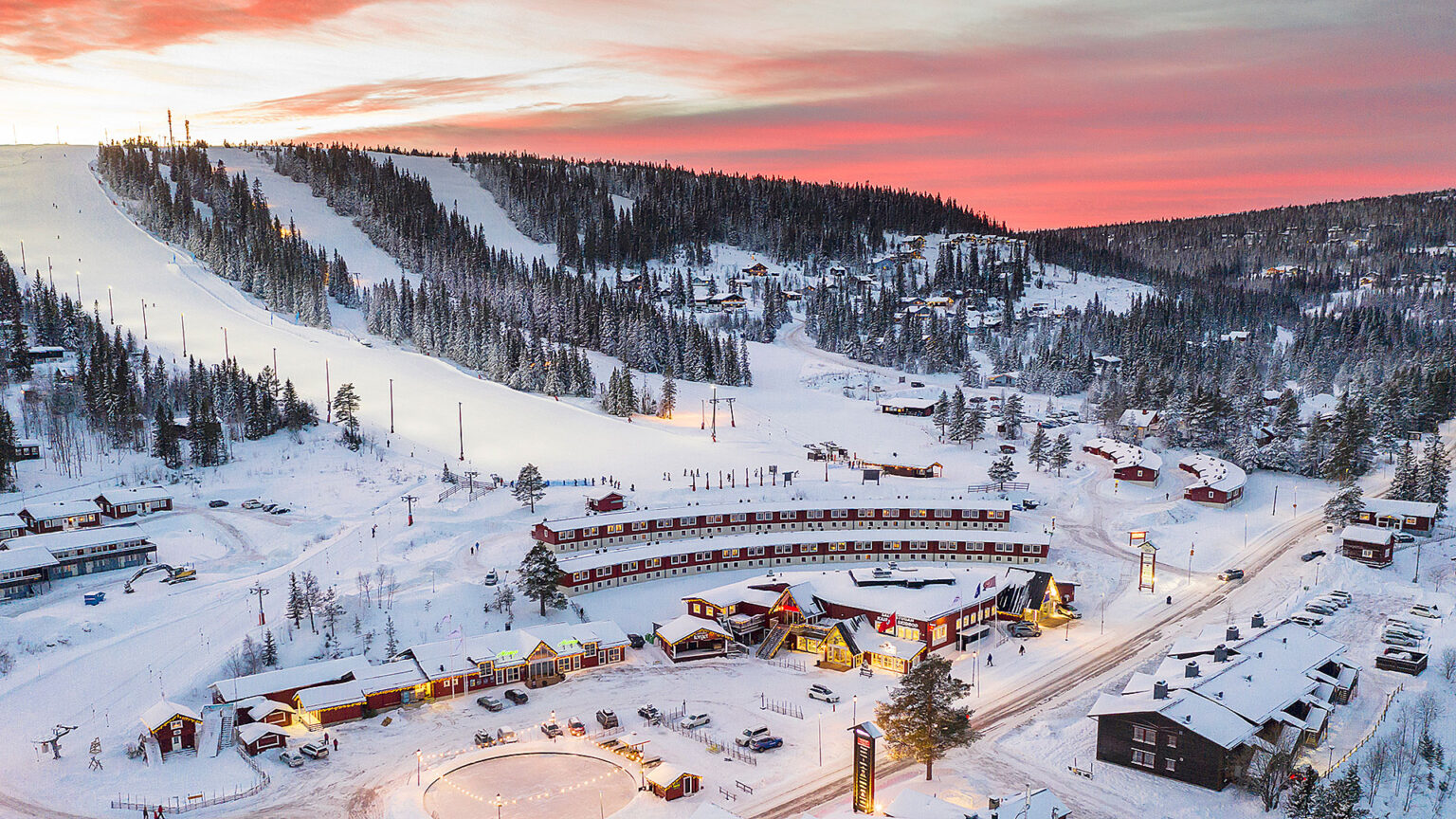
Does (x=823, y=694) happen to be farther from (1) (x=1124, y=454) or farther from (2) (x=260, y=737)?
(1) (x=1124, y=454)

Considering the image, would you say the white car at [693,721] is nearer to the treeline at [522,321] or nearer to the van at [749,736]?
the van at [749,736]

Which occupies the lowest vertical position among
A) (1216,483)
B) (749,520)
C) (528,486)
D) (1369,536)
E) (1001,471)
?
(749,520)

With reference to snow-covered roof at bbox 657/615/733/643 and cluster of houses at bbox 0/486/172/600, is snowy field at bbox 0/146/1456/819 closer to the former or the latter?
cluster of houses at bbox 0/486/172/600

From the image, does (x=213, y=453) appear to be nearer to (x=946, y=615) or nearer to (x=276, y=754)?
(x=276, y=754)

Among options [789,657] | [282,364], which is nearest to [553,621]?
[789,657]

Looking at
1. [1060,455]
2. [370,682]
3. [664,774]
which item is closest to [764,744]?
[664,774]

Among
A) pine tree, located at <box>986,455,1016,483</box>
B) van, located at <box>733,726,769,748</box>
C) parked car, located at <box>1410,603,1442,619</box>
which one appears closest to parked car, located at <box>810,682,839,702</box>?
van, located at <box>733,726,769,748</box>

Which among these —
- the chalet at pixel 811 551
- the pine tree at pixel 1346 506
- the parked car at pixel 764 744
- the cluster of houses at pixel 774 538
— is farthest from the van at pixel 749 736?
the pine tree at pixel 1346 506
